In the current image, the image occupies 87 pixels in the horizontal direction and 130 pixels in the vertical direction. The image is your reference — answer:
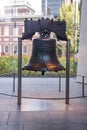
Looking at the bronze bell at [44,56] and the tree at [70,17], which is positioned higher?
the tree at [70,17]

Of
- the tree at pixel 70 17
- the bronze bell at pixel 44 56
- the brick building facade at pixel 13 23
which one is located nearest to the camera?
the bronze bell at pixel 44 56

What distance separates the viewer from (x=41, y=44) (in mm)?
7742

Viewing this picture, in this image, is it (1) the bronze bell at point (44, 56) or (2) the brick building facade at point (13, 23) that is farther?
(2) the brick building facade at point (13, 23)

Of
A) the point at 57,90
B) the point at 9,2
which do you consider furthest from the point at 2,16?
the point at 57,90

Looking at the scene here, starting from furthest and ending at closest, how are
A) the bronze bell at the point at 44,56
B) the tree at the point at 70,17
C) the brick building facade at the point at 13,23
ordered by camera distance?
the brick building facade at the point at 13,23
the tree at the point at 70,17
the bronze bell at the point at 44,56

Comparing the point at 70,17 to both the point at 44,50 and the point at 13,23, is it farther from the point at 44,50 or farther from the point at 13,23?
the point at 44,50

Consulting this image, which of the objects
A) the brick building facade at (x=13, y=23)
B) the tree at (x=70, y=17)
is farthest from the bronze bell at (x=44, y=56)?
the tree at (x=70, y=17)

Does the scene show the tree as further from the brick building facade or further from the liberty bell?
the liberty bell

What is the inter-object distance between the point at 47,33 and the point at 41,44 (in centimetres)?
26

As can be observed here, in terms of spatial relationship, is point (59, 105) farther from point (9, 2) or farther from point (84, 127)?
point (9, 2)

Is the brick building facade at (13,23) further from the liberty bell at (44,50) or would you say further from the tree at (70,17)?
the liberty bell at (44,50)

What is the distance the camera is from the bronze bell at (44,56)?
7.66 meters

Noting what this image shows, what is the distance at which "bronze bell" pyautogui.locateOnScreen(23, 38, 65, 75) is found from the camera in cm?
766

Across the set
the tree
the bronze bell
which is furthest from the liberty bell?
the tree
